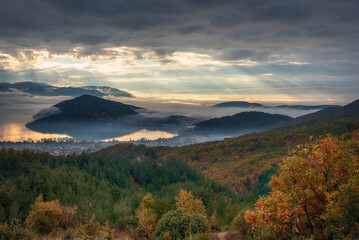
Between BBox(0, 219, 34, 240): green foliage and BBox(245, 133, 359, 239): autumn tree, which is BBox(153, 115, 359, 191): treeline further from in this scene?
BBox(0, 219, 34, 240): green foliage

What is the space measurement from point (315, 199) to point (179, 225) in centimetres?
1207

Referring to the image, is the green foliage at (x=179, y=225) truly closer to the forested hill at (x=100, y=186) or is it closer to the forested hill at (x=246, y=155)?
the forested hill at (x=100, y=186)

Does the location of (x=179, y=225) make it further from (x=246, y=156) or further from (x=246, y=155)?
(x=246, y=155)

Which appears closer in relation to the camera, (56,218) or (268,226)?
(268,226)

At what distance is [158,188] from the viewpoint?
76500mm

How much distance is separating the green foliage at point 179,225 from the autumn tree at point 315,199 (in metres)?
9.95

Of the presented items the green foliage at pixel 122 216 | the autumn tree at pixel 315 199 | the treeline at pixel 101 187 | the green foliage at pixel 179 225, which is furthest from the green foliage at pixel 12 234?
the autumn tree at pixel 315 199

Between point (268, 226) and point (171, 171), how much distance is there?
247 feet

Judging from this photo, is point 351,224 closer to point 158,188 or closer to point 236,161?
point 158,188

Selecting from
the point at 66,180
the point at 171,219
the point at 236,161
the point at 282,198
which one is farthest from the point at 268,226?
the point at 236,161

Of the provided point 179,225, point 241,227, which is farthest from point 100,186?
point 241,227

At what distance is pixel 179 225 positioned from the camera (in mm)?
20516

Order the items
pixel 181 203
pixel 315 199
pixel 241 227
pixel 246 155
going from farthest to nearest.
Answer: pixel 246 155
pixel 181 203
pixel 241 227
pixel 315 199

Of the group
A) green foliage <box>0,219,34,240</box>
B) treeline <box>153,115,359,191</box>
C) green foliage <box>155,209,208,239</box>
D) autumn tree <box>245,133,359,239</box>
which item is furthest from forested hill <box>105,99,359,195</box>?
green foliage <box>0,219,34,240</box>
